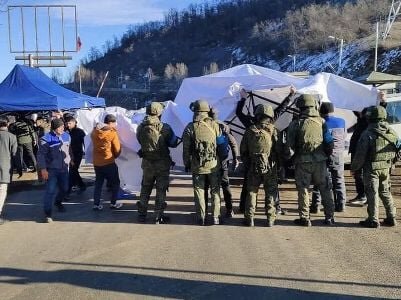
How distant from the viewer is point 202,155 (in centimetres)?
793

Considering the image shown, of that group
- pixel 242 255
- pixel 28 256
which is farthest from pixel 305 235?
pixel 28 256

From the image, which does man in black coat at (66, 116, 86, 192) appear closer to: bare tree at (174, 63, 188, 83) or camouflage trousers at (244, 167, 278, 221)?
camouflage trousers at (244, 167, 278, 221)

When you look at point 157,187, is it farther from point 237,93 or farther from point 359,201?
point 359,201

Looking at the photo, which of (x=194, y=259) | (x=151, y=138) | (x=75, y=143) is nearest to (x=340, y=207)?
(x=151, y=138)

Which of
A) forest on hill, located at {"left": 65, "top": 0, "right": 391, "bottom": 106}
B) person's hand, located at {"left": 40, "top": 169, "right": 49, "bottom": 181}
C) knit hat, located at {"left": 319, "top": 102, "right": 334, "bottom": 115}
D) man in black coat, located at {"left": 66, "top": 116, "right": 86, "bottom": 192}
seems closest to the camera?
knit hat, located at {"left": 319, "top": 102, "right": 334, "bottom": 115}

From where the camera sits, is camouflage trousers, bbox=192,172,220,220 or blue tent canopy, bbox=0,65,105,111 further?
blue tent canopy, bbox=0,65,105,111

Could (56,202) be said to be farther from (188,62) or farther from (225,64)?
(188,62)

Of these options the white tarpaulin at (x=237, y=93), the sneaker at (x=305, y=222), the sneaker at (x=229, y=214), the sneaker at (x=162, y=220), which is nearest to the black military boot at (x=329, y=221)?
the sneaker at (x=305, y=222)

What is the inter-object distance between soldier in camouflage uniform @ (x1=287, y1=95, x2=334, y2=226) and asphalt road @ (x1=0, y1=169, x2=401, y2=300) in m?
0.40

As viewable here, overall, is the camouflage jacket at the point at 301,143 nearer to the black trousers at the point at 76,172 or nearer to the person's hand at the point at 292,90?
the person's hand at the point at 292,90

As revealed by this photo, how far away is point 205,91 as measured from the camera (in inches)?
423

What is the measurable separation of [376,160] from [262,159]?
1.61 metres

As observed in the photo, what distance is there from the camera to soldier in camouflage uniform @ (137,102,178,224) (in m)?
8.27

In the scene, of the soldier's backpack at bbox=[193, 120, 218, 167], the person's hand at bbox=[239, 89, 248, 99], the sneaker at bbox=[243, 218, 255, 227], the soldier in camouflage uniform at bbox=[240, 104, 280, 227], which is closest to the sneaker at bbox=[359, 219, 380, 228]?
the soldier in camouflage uniform at bbox=[240, 104, 280, 227]
